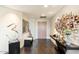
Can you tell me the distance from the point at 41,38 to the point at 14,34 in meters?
4.27

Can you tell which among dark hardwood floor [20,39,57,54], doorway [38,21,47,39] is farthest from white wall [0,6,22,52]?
doorway [38,21,47,39]

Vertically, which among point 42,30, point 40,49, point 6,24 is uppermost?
point 6,24

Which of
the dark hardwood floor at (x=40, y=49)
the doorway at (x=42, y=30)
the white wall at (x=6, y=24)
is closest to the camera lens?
the white wall at (x=6, y=24)

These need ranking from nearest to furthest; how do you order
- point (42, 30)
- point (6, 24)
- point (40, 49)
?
point (6, 24) → point (40, 49) → point (42, 30)

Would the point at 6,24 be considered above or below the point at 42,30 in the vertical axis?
above

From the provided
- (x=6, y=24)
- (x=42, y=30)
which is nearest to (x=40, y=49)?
(x=6, y=24)

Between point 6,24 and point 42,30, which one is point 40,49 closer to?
point 6,24

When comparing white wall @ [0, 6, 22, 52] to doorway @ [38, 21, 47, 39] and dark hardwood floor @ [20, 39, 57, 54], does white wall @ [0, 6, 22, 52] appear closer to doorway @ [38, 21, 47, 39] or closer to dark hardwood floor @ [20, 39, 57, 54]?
dark hardwood floor @ [20, 39, 57, 54]

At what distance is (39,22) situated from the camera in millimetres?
8469

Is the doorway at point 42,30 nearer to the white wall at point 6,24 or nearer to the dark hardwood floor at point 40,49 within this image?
the dark hardwood floor at point 40,49

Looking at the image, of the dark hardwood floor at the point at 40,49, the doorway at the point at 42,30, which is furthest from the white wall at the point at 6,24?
the doorway at the point at 42,30

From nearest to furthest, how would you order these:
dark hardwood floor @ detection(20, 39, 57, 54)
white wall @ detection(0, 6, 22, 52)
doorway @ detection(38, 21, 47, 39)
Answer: white wall @ detection(0, 6, 22, 52)
dark hardwood floor @ detection(20, 39, 57, 54)
doorway @ detection(38, 21, 47, 39)
